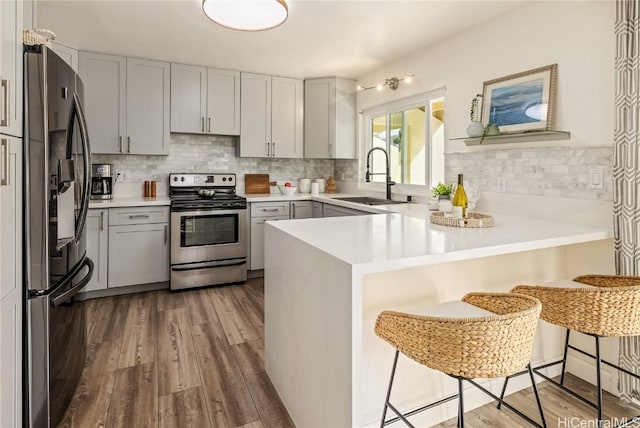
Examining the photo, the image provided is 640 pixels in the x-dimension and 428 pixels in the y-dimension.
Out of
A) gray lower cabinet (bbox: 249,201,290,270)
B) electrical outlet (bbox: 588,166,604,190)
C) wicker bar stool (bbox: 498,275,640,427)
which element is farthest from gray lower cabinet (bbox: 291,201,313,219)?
wicker bar stool (bbox: 498,275,640,427)

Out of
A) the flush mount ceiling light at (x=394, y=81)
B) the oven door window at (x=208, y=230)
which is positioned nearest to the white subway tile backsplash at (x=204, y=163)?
the oven door window at (x=208, y=230)

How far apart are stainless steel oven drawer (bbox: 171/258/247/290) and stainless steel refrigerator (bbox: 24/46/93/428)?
6.23 ft

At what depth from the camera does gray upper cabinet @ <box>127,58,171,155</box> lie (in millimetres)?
3830

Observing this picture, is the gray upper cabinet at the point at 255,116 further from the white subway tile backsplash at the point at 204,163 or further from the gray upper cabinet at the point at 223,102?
the white subway tile backsplash at the point at 204,163

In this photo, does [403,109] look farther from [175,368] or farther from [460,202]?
[175,368]

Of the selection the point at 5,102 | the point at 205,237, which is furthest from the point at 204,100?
the point at 5,102

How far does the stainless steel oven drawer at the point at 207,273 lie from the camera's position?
3748 millimetres

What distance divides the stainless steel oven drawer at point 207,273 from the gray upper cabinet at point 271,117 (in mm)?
1299

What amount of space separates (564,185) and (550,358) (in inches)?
40.2

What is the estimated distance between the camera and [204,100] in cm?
414

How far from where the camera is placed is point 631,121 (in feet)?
6.08

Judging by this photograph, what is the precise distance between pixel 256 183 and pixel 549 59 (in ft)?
10.8

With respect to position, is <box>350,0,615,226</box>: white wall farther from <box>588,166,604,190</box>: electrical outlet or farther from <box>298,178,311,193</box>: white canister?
<box>298,178,311,193</box>: white canister

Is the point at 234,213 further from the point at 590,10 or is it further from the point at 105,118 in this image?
the point at 590,10
